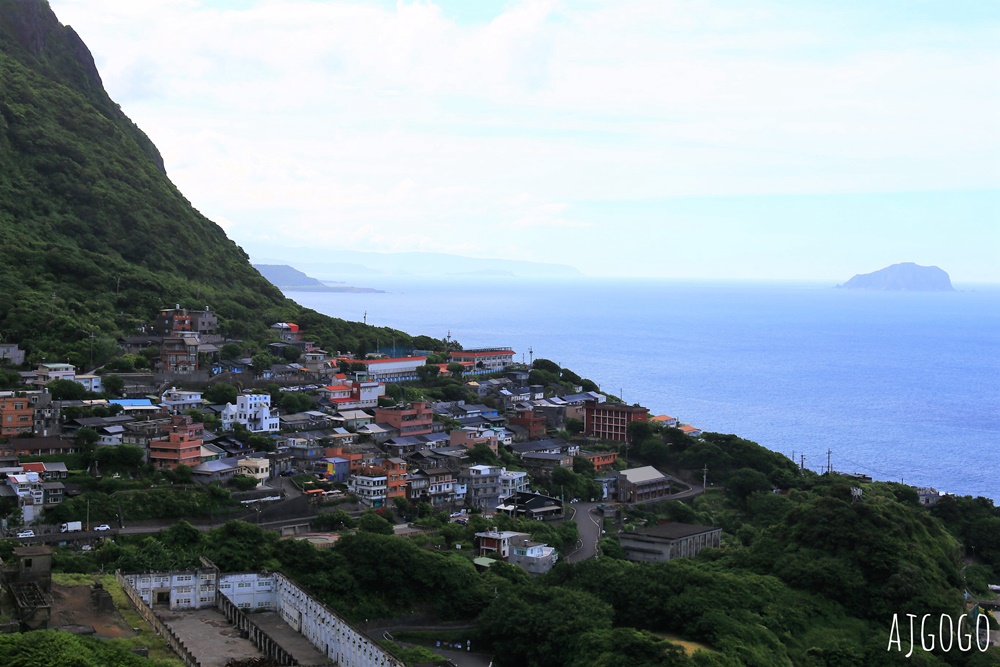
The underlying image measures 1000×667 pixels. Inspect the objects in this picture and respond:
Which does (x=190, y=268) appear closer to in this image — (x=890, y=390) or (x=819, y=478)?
(x=819, y=478)

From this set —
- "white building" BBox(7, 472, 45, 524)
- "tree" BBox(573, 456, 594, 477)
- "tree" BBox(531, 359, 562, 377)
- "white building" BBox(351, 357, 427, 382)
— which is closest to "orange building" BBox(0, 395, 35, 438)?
"white building" BBox(7, 472, 45, 524)

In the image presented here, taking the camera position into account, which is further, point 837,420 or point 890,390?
point 890,390

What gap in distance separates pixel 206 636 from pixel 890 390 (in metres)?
77.7

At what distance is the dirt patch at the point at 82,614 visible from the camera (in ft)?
73.5

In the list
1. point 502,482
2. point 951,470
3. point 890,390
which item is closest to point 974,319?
point 890,390

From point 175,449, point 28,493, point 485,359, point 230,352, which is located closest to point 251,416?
point 175,449

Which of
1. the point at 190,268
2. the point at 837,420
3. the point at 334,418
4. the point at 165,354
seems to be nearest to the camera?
the point at 334,418

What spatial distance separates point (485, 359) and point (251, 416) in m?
22.9

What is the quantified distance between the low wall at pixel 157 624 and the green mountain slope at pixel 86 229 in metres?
23.3

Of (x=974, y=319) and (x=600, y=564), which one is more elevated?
(x=974, y=319)

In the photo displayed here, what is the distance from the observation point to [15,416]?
37750 millimetres

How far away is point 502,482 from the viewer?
42000 millimetres

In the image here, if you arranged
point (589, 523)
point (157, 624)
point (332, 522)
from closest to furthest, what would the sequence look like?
1. point (157, 624)
2. point (332, 522)
3. point (589, 523)

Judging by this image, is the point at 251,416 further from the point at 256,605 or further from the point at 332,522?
the point at 256,605
